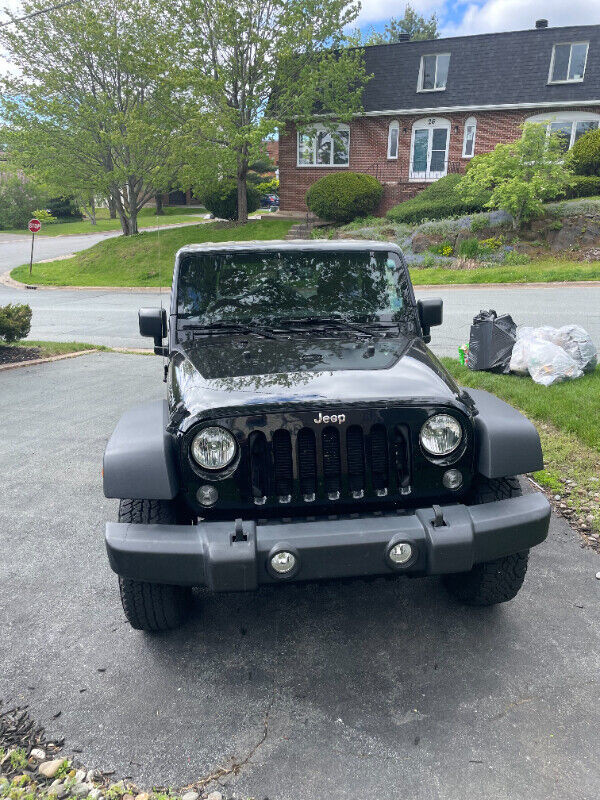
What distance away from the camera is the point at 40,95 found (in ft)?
75.6

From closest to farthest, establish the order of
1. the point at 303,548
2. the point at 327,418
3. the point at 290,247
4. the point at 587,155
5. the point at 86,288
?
the point at 303,548, the point at 327,418, the point at 290,247, the point at 587,155, the point at 86,288

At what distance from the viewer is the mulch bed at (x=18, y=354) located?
9.59 m

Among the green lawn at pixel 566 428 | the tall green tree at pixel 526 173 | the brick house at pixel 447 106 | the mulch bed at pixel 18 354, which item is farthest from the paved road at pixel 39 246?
the green lawn at pixel 566 428

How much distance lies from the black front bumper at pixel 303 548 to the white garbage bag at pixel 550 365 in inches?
175

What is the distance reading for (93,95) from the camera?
23578 mm

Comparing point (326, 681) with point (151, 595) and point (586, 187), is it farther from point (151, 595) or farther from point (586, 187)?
point (586, 187)

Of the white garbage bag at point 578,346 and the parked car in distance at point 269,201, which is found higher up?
the parked car in distance at point 269,201

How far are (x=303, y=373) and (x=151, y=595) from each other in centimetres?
128

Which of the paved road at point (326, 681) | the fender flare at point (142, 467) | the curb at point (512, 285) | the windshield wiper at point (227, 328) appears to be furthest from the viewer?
the curb at point (512, 285)

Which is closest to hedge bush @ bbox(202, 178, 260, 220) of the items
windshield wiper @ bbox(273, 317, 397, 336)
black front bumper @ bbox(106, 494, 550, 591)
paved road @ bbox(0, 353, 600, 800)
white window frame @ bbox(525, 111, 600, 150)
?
white window frame @ bbox(525, 111, 600, 150)

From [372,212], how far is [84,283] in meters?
11.4

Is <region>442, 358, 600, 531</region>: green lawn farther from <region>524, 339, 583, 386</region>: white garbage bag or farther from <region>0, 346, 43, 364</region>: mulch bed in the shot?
<region>0, 346, 43, 364</region>: mulch bed

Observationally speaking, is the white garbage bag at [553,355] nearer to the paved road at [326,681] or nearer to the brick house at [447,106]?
the paved road at [326,681]

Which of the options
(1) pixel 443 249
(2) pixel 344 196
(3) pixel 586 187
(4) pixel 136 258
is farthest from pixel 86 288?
(3) pixel 586 187
